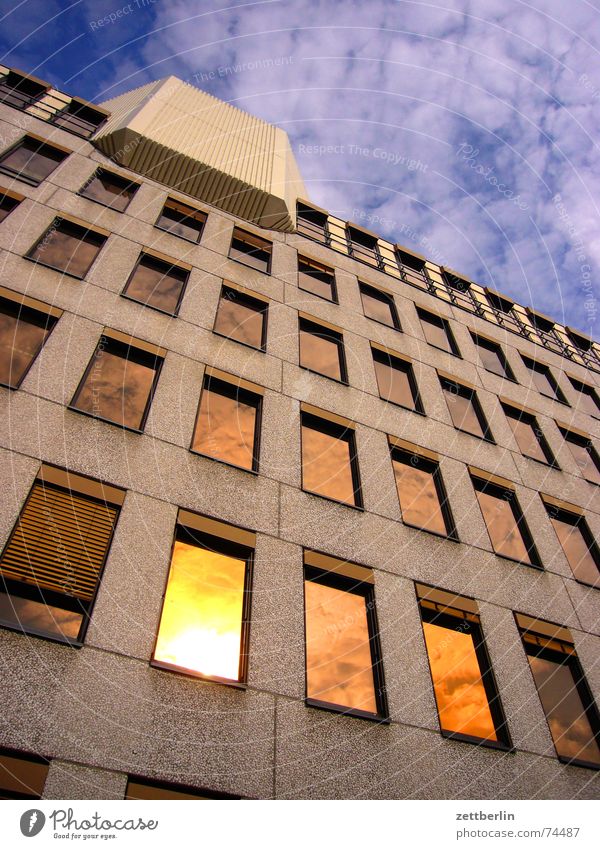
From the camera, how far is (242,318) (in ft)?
49.1

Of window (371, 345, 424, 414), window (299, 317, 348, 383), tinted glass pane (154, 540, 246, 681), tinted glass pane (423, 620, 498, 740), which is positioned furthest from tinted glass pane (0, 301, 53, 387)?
tinted glass pane (423, 620, 498, 740)

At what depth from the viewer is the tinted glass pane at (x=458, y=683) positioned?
998cm

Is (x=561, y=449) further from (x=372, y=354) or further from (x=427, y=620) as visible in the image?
(x=427, y=620)

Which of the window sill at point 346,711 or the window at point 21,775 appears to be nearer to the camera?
the window at point 21,775

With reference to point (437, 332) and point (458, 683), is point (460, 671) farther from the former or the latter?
point (437, 332)

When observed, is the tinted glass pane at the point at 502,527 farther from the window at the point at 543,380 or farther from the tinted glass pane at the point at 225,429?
the window at the point at 543,380

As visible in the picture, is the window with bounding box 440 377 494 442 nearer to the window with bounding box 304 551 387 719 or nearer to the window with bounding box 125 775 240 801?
the window with bounding box 304 551 387 719

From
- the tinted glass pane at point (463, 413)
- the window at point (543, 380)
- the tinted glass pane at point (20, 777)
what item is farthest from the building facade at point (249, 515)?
the window at point (543, 380)

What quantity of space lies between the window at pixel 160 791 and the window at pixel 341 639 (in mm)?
2072

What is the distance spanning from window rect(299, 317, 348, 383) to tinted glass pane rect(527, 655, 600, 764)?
8151 millimetres

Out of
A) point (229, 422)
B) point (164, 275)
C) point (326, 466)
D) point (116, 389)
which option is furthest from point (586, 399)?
point (116, 389)

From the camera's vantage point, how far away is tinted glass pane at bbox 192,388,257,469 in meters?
11.5
